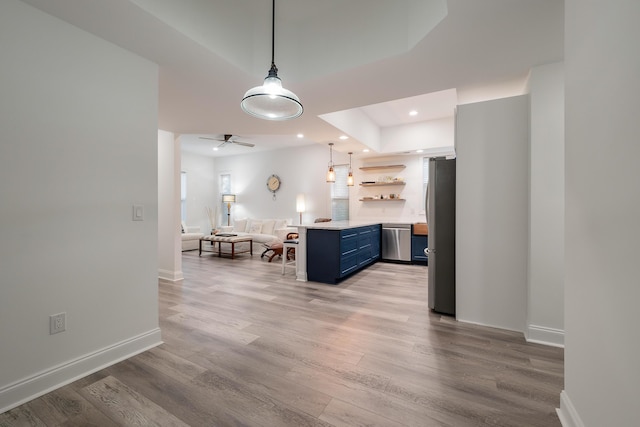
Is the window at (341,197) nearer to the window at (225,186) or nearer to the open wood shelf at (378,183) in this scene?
the open wood shelf at (378,183)

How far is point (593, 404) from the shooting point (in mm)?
1229

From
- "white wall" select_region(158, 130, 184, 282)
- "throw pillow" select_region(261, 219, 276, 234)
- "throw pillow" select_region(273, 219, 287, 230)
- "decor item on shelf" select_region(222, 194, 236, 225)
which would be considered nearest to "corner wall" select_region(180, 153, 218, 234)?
"decor item on shelf" select_region(222, 194, 236, 225)

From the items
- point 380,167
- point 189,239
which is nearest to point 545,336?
point 380,167

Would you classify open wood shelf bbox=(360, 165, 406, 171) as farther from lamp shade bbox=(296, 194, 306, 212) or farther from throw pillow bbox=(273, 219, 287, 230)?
throw pillow bbox=(273, 219, 287, 230)

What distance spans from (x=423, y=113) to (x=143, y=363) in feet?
18.3

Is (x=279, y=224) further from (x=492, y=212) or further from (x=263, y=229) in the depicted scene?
(x=492, y=212)

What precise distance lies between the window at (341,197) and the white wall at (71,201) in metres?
5.26

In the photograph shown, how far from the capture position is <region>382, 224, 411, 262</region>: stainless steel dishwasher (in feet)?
19.4

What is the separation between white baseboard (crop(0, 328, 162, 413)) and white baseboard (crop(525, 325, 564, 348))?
128 inches

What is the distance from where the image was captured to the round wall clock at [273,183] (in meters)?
8.40

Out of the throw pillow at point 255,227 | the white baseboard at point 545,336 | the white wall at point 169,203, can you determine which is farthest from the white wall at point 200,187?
the white baseboard at point 545,336

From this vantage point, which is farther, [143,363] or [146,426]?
[143,363]

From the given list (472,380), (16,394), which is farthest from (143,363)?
(472,380)

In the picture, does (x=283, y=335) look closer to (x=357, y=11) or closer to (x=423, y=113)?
(x=357, y=11)
